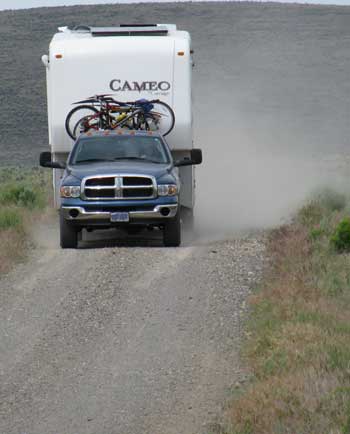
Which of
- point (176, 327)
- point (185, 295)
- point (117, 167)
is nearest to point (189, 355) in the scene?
point (176, 327)

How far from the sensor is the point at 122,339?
10703 millimetres

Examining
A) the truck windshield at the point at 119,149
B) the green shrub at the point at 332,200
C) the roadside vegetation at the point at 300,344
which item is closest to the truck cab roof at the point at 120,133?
the truck windshield at the point at 119,149

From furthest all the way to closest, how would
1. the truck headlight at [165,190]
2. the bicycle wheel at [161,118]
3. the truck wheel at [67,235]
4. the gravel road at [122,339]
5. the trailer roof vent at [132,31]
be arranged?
the trailer roof vent at [132,31] → the bicycle wheel at [161,118] → the truck wheel at [67,235] → the truck headlight at [165,190] → the gravel road at [122,339]

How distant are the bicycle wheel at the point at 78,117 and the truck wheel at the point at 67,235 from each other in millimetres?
2525

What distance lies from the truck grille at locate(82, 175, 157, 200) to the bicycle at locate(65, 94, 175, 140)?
2.21 meters

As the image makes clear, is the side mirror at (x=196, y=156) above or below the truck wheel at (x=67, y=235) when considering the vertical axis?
above

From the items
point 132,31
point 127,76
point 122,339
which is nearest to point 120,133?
point 127,76

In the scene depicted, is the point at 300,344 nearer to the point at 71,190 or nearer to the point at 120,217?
the point at 120,217

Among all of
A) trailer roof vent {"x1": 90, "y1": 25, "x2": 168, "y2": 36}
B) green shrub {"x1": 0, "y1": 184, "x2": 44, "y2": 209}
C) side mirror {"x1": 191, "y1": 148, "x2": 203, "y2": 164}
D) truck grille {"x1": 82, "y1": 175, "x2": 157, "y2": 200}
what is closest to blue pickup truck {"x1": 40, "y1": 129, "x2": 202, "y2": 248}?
truck grille {"x1": 82, "y1": 175, "x2": 157, "y2": 200}

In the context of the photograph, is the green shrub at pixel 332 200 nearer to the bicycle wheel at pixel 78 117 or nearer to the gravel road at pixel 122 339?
the bicycle wheel at pixel 78 117

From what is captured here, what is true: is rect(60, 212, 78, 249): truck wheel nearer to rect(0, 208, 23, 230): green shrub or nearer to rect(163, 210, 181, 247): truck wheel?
rect(163, 210, 181, 247): truck wheel

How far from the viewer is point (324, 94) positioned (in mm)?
57406

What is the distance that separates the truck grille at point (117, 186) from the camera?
1672 cm

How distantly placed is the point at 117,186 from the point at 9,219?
133 inches
